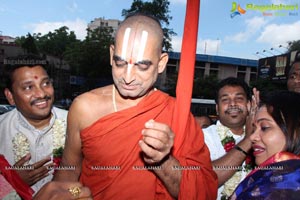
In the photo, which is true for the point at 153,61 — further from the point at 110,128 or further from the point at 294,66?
the point at 294,66

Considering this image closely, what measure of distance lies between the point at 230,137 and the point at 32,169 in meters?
2.00

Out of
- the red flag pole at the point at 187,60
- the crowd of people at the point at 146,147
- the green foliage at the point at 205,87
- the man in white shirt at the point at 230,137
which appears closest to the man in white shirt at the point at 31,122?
the crowd of people at the point at 146,147

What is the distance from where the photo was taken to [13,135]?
2777mm

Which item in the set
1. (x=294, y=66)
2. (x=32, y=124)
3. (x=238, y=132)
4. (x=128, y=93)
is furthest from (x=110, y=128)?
(x=294, y=66)

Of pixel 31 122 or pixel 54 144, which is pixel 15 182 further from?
pixel 31 122

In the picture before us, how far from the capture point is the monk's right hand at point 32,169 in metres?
2.53

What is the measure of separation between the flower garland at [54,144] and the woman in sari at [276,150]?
5.96 feet

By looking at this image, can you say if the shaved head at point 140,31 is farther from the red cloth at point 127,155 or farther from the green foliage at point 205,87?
the green foliage at point 205,87

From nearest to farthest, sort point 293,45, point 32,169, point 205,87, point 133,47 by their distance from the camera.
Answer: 1. point 133,47
2. point 32,169
3. point 205,87
4. point 293,45

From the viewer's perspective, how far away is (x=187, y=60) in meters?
1.31

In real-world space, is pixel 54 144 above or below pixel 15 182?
above

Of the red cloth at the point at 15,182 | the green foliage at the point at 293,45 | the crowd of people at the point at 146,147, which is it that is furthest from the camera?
the green foliage at the point at 293,45

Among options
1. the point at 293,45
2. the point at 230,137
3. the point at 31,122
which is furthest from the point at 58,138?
the point at 293,45

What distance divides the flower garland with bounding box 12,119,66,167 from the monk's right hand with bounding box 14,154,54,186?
0.31ft
